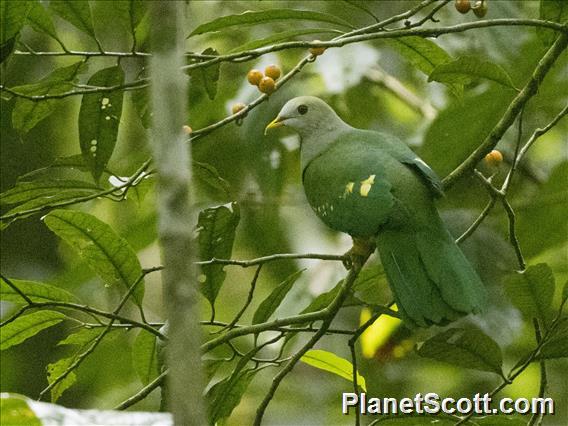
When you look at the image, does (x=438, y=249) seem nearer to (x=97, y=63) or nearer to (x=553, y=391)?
(x=553, y=391)

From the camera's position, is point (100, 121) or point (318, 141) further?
point (318, 141)

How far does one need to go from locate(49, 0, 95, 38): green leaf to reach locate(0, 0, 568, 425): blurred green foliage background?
38 cm

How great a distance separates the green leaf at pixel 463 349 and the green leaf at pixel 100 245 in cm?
78

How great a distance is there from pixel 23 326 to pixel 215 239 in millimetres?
563

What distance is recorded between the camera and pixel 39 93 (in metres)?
2.95

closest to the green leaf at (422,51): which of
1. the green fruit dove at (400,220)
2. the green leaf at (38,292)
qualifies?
the green fruit dove at (400,220)

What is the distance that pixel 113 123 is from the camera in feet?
9.95

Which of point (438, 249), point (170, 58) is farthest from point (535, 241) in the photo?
point (170, 58)

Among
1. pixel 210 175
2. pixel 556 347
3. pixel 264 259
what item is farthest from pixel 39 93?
pixel 556 347

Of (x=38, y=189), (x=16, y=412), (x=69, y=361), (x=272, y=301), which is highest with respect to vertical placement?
(x=38, y=189)

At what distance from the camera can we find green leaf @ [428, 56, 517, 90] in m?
2.78

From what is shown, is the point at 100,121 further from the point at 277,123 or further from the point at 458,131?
the point at 458,131

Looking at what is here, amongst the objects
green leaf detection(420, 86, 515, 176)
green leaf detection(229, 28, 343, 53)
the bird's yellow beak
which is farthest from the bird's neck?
green leaf detection(229, 28, 343, 53)

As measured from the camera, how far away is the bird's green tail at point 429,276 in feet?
8.70
